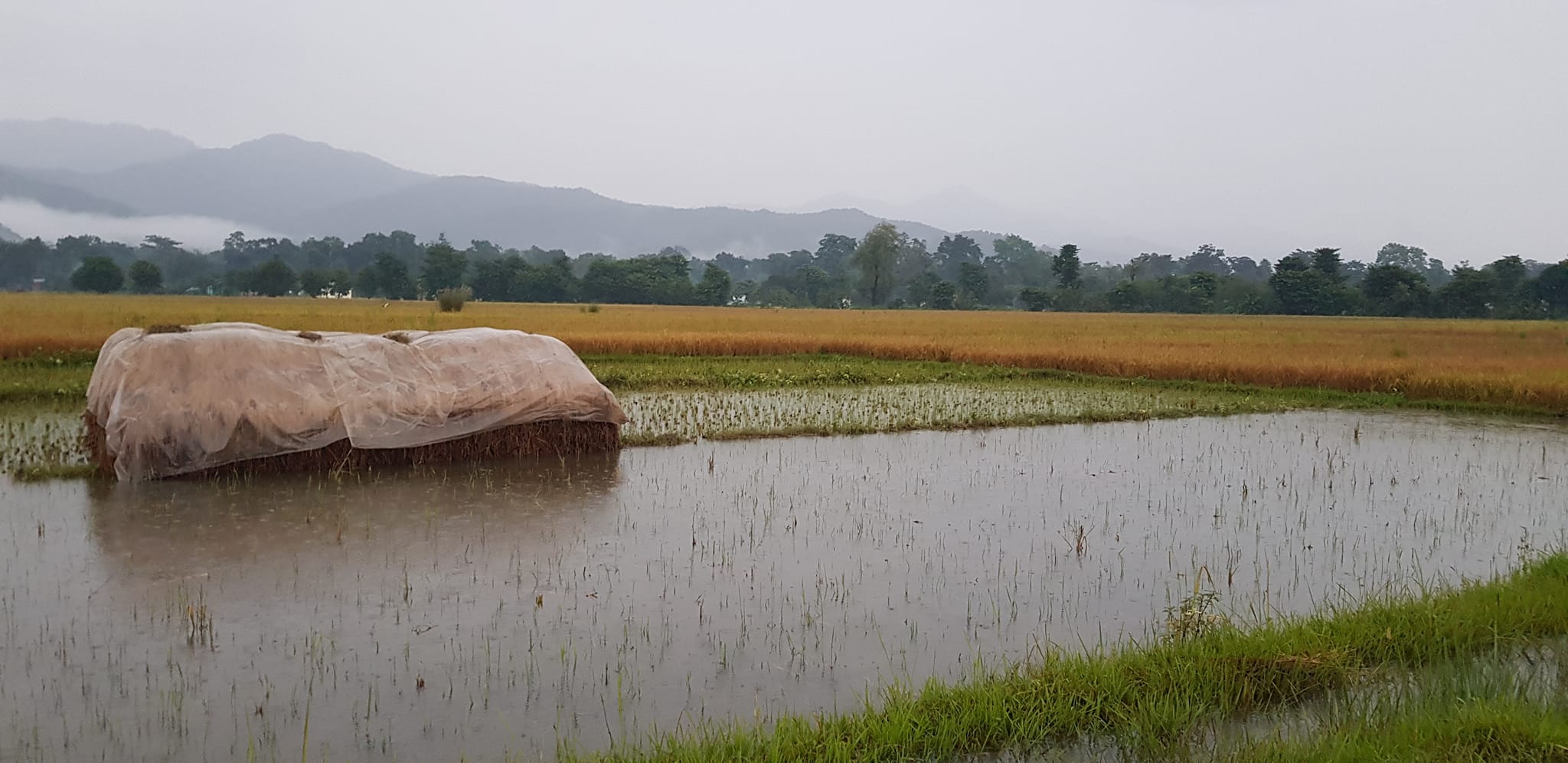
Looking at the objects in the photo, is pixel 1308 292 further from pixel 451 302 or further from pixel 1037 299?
pixel 451 302

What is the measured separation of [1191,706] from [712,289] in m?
70.0

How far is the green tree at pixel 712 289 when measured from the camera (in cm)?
7262

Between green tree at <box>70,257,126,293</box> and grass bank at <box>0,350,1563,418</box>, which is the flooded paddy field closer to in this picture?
grass bank at <box>0,350,1563,418</box>

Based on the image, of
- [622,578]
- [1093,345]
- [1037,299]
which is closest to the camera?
[622,578]

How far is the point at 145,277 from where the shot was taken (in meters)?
61.0

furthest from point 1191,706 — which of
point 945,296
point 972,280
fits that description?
point 972,280

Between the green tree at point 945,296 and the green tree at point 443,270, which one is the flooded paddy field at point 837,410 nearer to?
the green tree at point 443,270

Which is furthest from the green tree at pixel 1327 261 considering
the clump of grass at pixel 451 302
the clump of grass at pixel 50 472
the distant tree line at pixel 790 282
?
the clump of grass at pixel 50 472

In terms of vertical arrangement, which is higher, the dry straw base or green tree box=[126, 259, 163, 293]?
green tree box=[126, 259, 163, 293]

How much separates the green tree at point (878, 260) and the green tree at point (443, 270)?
33683 millimetres

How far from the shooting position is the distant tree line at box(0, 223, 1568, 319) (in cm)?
5884

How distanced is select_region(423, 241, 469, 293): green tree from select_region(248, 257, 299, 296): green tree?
922 centimetres

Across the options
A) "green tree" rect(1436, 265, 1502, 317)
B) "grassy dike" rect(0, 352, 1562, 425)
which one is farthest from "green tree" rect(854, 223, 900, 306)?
"grassy dike" rect(0, 352, 1562, 425)

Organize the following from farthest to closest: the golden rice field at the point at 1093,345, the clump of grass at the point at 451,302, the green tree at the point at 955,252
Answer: the green tree at the point at 955,252 < the clump of grass at the point at 451,302 < the golden rice field at the point at 1093,345
